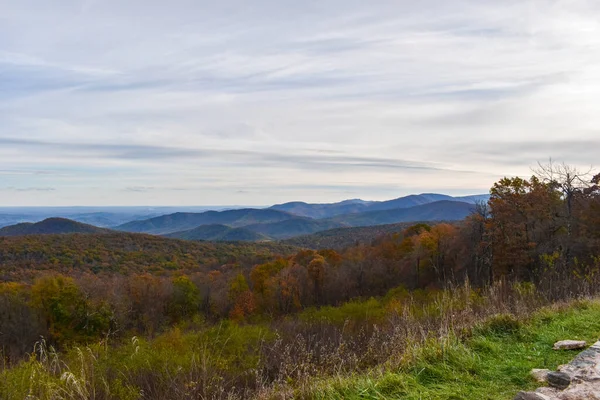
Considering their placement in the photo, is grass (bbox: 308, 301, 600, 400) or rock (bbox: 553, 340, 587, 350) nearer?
grass (bbox: 308, 301, 600, 400)

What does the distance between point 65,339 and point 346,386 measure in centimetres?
3389

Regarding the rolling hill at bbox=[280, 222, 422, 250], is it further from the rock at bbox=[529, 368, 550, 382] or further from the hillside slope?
the rock at bbox=[529, 368, 550, 382]

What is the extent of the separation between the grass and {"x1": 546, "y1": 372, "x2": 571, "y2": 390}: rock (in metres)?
0.15

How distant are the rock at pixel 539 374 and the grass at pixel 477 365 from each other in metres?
0.06

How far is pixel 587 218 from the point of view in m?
23.0

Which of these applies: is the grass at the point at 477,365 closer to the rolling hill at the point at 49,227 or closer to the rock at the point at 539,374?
the rock at the point at 539,374

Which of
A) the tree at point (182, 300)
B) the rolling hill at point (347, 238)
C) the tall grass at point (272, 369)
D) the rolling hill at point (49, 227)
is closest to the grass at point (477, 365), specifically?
the tall grass at point (272, 369)

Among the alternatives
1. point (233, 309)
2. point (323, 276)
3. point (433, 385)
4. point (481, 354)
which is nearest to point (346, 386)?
point (433, 385)

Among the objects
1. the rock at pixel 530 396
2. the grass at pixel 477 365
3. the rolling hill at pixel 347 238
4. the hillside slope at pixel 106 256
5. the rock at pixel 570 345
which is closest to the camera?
the rock at pixel 530 396

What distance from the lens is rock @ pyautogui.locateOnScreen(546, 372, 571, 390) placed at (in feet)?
12.2

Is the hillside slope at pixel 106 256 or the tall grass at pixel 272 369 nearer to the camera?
the tall grass at pixel 272 369

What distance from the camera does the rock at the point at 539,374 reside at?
4008 mm

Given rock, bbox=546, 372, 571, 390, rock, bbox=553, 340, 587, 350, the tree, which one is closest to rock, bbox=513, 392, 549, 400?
rock, bbox=546, 372, 571, 390

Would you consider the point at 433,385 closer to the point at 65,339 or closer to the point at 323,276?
the point at 65,339
